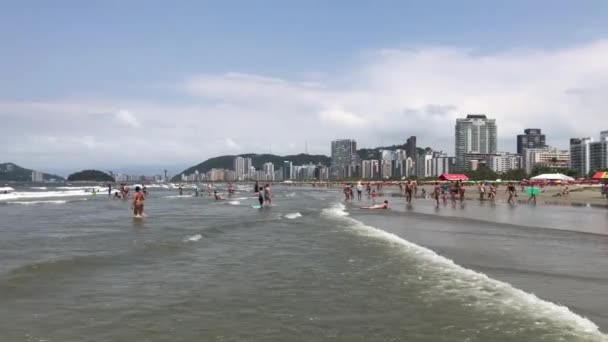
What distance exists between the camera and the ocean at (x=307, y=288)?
6672 mm

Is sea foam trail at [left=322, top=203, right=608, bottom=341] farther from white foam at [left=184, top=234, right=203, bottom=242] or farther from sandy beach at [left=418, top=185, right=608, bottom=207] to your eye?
sandy beach at [left=418, top=185, right=608, bottom=207]

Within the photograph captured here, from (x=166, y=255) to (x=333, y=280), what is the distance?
558 centimetres

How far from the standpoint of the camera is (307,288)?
30.6 ft

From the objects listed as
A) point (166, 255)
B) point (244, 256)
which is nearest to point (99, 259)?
point (166, 255)

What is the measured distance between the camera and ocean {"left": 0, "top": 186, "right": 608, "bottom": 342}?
263 inches

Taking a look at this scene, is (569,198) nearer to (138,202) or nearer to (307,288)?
(138,202)

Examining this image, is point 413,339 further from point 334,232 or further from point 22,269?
point 334,232

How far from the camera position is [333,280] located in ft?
32.9

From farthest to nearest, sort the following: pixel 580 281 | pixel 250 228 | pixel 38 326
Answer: pixel 250 228 < pixel 580 281 < pixel 38 326

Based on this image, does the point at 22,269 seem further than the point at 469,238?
No

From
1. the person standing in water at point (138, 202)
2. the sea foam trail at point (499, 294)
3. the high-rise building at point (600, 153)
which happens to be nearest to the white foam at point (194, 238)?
the sea foam trail at point (499, 294)

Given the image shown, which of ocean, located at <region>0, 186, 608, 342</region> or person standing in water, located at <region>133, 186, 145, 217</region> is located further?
person standing in water, located at <region>133, 186, 145, 217</region>

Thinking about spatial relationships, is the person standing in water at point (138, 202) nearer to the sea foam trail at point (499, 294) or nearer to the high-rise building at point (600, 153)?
the sea foam trail at point (499, 294)

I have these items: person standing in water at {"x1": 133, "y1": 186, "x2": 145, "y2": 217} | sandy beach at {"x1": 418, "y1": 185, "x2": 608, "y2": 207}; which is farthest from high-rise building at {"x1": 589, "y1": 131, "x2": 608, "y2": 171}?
person standing in water at {"x1": 133, "y1": 186, "x2": 145, "y2": 217}
